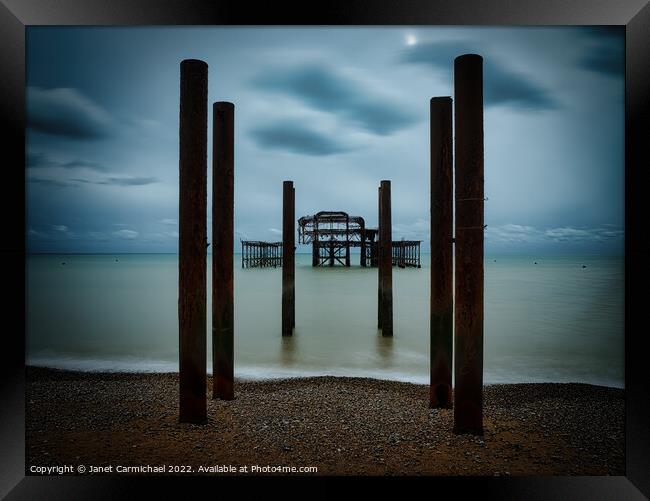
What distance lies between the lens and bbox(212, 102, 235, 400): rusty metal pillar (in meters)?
3.55

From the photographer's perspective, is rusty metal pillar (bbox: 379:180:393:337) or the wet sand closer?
the wet sand

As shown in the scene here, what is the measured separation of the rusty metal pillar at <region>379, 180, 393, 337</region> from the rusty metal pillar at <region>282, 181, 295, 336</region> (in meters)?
1.68

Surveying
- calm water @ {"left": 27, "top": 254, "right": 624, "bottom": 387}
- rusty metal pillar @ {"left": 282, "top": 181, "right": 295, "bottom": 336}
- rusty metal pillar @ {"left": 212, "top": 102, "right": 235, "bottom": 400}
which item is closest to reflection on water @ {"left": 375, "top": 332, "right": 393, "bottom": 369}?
calm water @ {"left": 27, "top": 254, "right": 624, "bottom": 387}

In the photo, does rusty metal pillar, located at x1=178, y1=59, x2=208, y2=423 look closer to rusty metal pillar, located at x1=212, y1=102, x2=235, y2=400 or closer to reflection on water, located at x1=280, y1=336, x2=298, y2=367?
rusty metal pillar, located at x1=212, y1=102, x2=235, y2=400

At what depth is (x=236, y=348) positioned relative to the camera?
23.6ft

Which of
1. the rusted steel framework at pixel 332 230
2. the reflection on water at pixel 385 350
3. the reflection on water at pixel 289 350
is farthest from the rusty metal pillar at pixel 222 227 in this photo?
the rusted steel framework at pixel 332 230

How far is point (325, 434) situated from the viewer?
311 centimetres

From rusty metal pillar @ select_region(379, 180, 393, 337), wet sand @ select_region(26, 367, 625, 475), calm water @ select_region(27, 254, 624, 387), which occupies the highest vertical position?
rusty metal pillar @ select_region(379, 180, 393, 337)

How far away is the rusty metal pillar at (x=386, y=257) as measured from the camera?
6.72m

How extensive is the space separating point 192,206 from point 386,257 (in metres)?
4.64

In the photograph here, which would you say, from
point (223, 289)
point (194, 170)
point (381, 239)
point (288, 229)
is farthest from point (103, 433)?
point (381, 239)

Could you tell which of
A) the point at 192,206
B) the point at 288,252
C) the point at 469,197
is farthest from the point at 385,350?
the point at 192,206

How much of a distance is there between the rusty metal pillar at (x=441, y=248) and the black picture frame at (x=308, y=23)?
0.85 metres

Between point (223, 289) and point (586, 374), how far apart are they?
5972 millimetres
